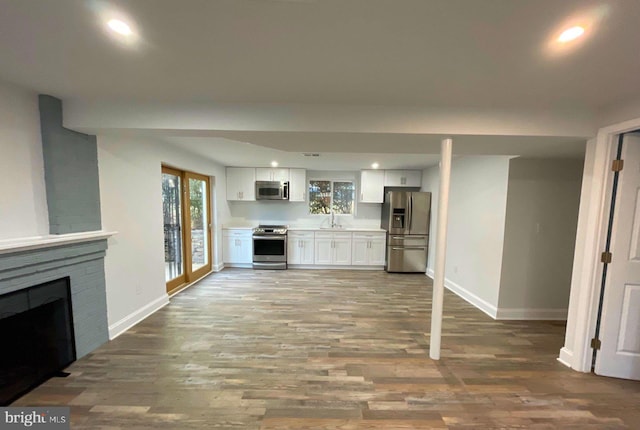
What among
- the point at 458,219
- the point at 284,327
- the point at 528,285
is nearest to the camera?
the point at 284,327

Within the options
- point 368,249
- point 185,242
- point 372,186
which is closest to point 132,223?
point 185,242

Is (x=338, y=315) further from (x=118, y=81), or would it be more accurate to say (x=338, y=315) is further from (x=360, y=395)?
(x=118, y=81)

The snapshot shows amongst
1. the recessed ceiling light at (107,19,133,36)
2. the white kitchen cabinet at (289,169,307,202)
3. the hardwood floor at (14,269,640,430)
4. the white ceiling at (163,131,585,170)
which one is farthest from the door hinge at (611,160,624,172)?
the white kitchen cabinet at (289,169,307,202)

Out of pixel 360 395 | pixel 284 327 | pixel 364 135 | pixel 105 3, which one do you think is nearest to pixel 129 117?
pixel 105 3

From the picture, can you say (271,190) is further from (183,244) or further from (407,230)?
(407,230)

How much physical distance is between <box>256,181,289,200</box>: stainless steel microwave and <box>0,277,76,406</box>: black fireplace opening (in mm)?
3694

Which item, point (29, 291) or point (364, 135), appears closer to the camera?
point (29, 291)

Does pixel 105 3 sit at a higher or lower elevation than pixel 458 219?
higher

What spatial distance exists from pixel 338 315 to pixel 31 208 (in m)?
3.22

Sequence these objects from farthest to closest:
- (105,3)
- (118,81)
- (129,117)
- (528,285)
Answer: (528,285)
(129,117)
(118,81)
(105,3)

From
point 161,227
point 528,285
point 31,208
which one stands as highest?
point 31,208

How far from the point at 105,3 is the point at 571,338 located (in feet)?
13.6

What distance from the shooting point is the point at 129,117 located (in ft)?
6.89

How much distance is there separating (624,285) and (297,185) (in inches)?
194
